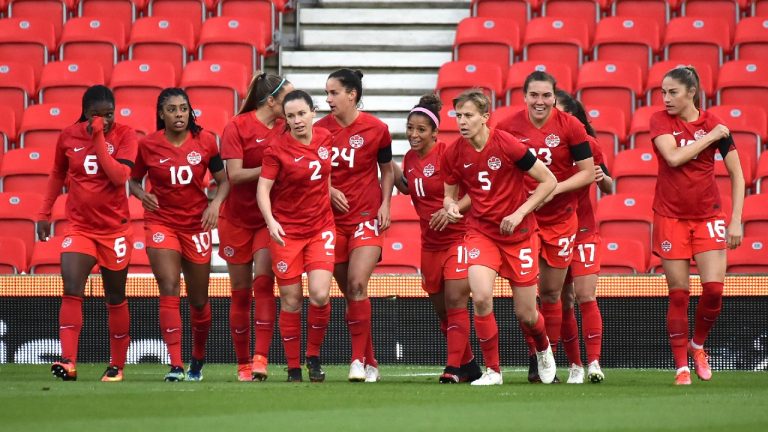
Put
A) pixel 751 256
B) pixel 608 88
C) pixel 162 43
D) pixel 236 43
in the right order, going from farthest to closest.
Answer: pixel 162 43
pixel 236 43
pixel 608 88
pixel 751 256

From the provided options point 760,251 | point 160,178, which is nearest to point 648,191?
point 760,251

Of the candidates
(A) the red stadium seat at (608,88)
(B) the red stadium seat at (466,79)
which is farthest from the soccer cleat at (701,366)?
(B) the red stadium seat at (466,79)

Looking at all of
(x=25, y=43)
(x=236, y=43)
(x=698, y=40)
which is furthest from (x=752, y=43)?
(x=25, y=43)

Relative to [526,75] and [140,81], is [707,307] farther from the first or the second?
[140,81]

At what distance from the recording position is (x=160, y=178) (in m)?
9.75

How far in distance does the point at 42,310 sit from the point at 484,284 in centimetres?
497

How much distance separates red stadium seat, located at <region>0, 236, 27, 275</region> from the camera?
13266 mm

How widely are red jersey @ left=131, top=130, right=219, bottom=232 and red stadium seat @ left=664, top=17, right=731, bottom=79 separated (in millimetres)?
7681

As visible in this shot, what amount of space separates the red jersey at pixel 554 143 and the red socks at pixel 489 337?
95cm

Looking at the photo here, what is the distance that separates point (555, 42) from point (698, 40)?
5.40 ft

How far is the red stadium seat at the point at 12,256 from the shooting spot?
1327 cm

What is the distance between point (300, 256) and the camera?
9430mm

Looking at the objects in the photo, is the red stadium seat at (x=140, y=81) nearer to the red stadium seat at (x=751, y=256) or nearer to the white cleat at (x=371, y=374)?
the white cleat at (x=371, y=374)

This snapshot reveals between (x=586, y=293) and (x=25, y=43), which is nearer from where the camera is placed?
(x=586, y=293)
